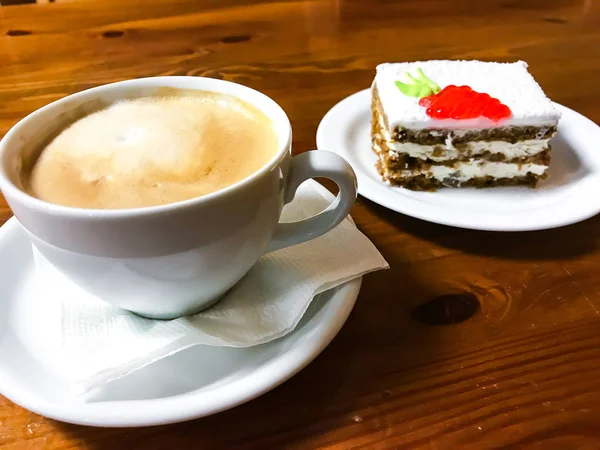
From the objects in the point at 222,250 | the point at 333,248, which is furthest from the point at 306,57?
the point at 222,250

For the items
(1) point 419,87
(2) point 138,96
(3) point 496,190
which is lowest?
(3) point 496,190

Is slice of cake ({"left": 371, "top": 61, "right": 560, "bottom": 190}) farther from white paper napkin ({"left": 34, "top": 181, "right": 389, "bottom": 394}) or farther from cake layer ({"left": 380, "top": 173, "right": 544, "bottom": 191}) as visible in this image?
white paper napkin ({"left": 34, "top": 181, "right": 389, "bottom": 394})

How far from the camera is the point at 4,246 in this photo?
2.02 feet

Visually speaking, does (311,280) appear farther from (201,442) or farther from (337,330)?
(201,442)

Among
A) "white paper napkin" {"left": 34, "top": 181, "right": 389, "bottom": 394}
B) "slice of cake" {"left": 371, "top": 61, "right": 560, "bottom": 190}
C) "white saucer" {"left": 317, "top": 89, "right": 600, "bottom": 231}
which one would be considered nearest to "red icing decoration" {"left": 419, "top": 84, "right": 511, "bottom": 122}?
"slice of cake" {"left": 371, "top": 61, "right": 560, "bottom": 190}

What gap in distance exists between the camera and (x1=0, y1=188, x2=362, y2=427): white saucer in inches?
17.2

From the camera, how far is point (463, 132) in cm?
86

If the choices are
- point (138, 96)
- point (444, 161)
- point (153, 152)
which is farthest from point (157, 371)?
point (444, 161)

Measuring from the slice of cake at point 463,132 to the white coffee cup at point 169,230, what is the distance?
0.32 m

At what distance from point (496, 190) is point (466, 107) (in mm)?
130

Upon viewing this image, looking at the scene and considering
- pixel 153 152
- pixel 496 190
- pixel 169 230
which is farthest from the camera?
pixel 496 190

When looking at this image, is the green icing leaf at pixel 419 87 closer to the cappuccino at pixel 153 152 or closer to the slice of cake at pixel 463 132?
the slice of cake at pixel 463 132

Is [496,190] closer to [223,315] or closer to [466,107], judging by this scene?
[466,107]

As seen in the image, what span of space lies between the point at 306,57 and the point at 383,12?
0.33 m
